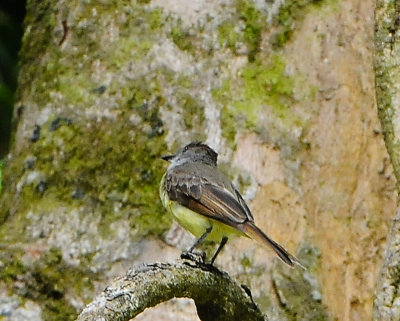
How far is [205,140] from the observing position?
548cm

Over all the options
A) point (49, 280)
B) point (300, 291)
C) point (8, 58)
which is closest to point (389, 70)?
point (300, 291)

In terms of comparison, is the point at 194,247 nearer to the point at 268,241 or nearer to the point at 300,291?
the point at 268,241

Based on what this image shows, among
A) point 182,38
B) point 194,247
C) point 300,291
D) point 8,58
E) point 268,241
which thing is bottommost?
point 8,58

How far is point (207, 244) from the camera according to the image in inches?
210

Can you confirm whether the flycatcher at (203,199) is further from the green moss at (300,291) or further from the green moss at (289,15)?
the green moss at (289,15)

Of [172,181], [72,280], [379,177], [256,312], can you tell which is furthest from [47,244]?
[379,177]

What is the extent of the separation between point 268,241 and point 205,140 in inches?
46.5

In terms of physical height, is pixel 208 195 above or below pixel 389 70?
below

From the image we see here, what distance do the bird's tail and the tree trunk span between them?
716mm

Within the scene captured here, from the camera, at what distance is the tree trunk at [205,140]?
5.22 m

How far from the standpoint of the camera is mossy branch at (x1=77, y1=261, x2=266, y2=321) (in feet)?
10.1

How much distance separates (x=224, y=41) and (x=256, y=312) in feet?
6.46

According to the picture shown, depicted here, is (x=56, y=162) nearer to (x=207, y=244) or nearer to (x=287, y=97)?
(x=207, y=244)

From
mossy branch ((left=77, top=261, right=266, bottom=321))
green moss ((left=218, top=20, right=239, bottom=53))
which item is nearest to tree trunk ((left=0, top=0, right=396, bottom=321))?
green moss ((left=218, top=20, right=239, bottom=53))
